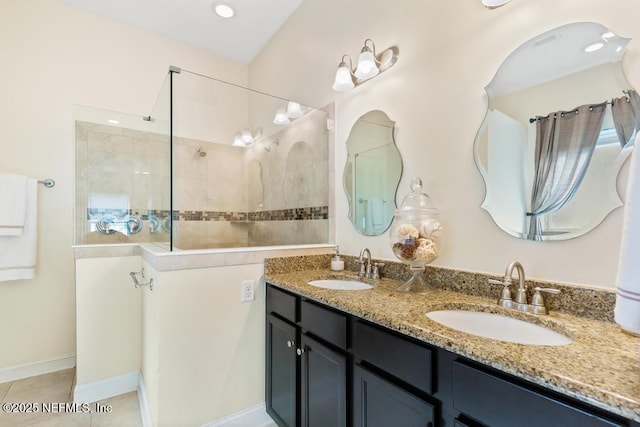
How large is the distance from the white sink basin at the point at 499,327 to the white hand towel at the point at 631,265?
39 centimetres

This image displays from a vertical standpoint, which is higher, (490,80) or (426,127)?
(490,80)

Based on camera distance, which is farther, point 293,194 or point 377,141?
point 293,194

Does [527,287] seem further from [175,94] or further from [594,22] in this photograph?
[175,94]

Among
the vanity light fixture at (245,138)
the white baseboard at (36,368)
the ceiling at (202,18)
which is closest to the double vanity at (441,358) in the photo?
the vanity light fixture at (245,138)

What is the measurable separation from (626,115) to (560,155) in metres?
0.20

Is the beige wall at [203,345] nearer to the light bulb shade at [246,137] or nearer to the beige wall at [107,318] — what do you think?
the beige wall at [107,318]

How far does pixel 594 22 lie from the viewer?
3.48ft

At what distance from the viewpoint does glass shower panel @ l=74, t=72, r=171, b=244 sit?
2.49m

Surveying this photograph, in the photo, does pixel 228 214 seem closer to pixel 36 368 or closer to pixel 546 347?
pixel 36 368

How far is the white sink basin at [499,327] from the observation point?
39.6 inches

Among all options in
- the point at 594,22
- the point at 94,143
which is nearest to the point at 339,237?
the point at 594,22

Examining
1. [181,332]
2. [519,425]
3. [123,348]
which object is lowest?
[123,348]

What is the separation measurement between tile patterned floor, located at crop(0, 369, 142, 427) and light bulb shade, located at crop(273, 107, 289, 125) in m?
2.36

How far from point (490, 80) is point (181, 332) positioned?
1947 millimetres
